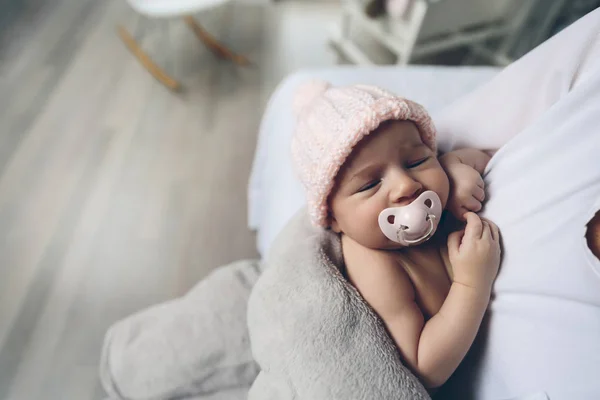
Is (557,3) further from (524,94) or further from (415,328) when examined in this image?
(415,328)

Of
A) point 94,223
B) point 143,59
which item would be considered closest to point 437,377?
point 94,223

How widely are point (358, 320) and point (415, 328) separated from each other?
73mm

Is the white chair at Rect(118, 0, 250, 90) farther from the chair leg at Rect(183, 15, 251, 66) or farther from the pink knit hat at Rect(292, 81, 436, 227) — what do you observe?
the pink knit hat at Rect(292, 81, 436, 227)

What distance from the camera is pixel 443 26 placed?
1.77 m

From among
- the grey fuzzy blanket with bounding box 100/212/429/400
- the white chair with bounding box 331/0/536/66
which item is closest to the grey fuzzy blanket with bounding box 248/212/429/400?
the grey fuzzy blanket with bounding box 100/212/429/400

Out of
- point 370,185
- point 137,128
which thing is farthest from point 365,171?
point 137,128

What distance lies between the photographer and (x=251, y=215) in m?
1.29

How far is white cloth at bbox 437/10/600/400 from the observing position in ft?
1.42

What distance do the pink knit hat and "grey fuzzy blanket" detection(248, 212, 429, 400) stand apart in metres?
0.08

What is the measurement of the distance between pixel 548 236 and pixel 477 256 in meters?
0.08

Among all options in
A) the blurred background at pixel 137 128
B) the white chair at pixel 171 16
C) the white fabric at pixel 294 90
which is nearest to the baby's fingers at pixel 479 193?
the white fabric at pixel 294 90

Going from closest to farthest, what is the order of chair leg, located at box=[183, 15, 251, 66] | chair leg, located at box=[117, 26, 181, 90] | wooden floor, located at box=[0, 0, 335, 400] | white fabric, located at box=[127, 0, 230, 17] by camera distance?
1. wooden floor, located at box=[0, 0, 335, 400]
2. white fabric, located at box=[127, 0, 230, 17]
3. chair leg, located at box=[117, 26, 181, 90]
4. chair leg, located at box=[183, 15, 251, 66]

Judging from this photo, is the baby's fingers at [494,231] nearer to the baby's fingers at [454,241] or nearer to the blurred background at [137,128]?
the baby's fingers at [454,241]

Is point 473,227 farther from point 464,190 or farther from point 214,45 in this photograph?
point 214,45
